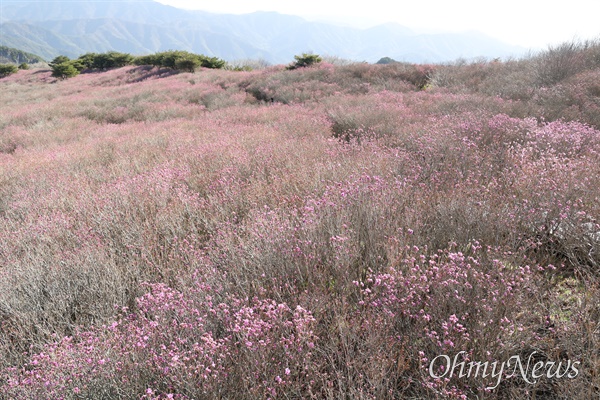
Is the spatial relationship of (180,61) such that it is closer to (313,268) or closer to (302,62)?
(302,62)

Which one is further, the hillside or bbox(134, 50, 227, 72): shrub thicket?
bbox(134, 50, 227, 72): shrub thicket

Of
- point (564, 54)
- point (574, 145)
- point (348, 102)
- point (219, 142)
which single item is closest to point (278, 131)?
point (219, 142)

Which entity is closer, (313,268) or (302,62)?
(313,268)

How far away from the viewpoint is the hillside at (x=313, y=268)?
1.75 metres

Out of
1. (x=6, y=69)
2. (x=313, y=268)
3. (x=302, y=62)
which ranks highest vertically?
(x=302, y=62)

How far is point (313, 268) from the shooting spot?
8.40 feet

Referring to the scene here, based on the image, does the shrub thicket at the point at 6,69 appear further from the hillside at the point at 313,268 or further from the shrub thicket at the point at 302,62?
the hillside at the point at 313,268

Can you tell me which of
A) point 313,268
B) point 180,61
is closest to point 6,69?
point 180,61

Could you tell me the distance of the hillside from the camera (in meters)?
1.75

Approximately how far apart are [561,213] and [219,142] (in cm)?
578

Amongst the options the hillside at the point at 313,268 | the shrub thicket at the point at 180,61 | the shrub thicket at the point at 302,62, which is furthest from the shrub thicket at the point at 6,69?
the hillside at the point at 313,268

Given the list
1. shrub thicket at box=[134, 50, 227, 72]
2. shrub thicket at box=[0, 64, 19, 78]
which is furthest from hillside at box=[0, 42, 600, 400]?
shrub thicket at box=[0, 64, 19, 78]

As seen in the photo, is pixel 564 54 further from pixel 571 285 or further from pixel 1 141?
pixel 1 141

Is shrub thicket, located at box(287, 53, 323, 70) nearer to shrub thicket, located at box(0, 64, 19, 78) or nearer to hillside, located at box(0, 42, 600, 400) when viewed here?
hillside, located at box(0, 42, 600, 400)
